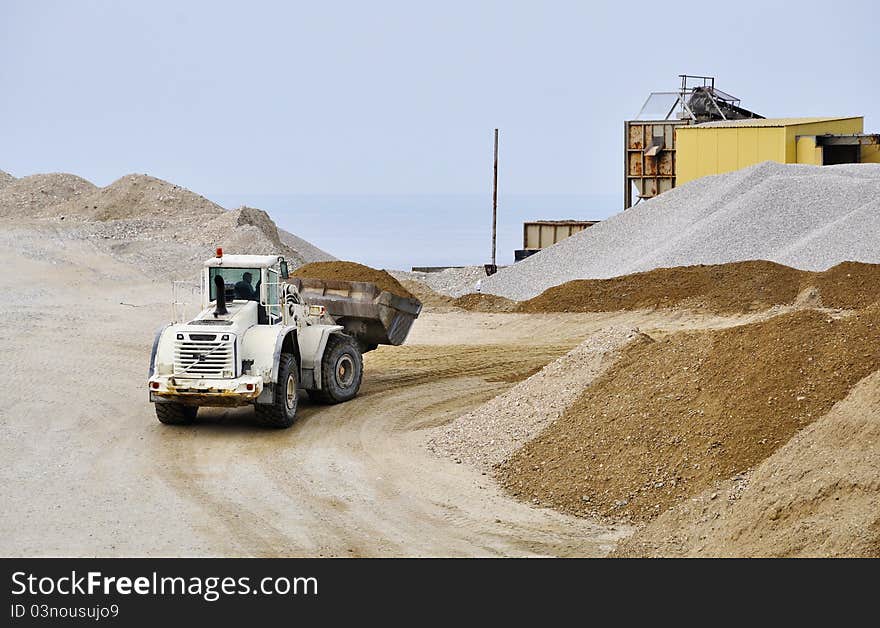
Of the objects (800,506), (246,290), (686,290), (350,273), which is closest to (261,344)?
(246,290)

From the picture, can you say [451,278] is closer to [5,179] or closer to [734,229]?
[734,229]

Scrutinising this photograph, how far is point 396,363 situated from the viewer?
71.2 ft

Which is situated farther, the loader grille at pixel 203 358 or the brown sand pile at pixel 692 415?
the loader grille at pixel 203 358

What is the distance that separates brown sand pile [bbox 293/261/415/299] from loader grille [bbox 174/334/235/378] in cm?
1252

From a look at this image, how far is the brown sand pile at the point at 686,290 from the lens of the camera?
26500 mm

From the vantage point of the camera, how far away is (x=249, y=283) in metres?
16.3

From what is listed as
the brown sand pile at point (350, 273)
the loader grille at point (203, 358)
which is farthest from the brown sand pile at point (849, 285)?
the loader grille at point (203, 358)

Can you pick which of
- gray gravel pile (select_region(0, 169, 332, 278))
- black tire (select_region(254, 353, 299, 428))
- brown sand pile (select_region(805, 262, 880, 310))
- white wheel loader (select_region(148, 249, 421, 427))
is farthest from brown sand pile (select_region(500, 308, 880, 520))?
gray gravel pile (select_region(0, 169, 332, 278))

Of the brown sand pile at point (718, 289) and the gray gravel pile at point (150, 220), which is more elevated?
the gray gravel pile at point (150, 220)

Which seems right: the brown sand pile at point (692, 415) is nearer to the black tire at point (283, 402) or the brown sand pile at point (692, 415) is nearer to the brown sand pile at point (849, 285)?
the black tire at point (283, 402)

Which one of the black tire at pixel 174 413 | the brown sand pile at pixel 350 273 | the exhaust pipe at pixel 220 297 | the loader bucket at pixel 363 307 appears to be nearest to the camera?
the exhaust pipe at pixel 220 297

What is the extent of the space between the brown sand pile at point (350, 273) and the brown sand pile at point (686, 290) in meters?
3.08

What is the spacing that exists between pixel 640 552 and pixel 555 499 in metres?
2.35

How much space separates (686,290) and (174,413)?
1444cm
